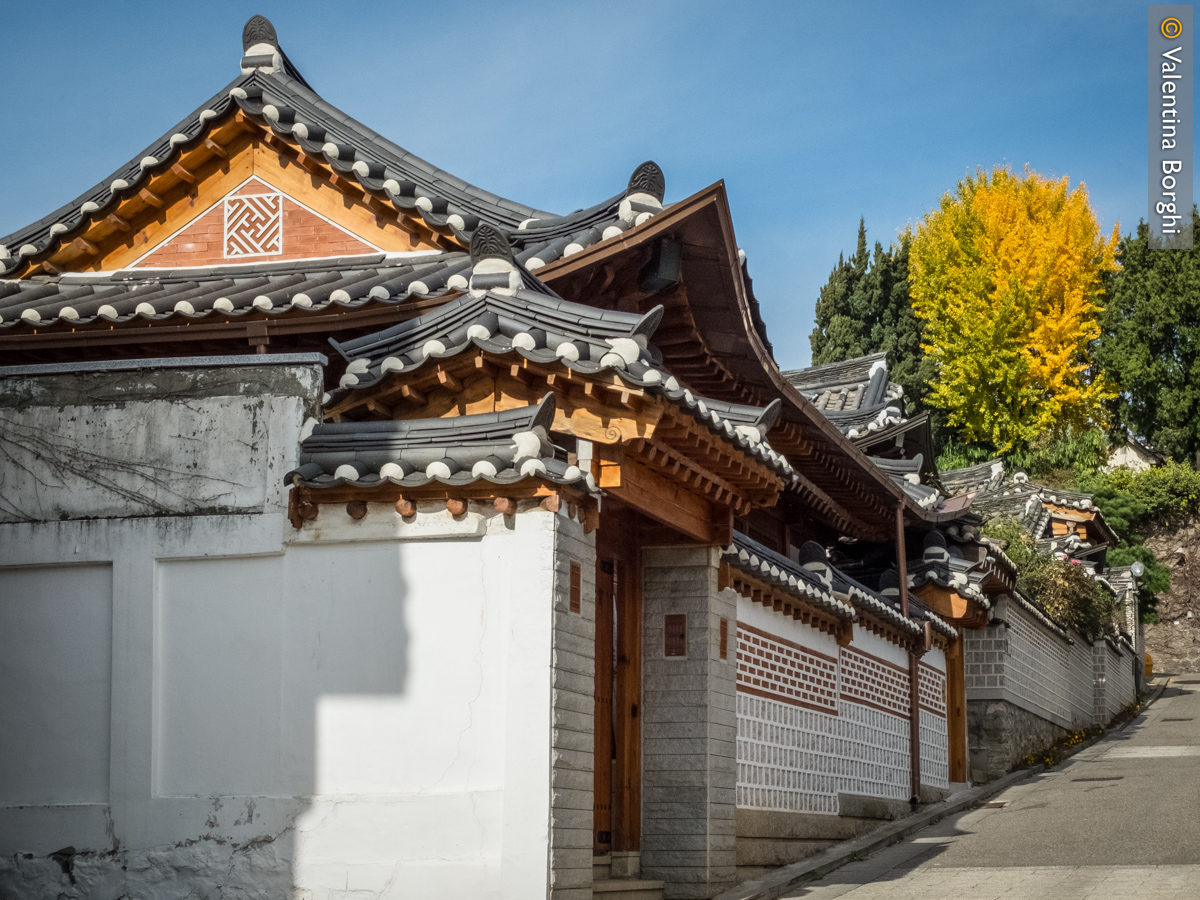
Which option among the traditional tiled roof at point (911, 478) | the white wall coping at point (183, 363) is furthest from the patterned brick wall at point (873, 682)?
the white wall coping at point (183, 363)

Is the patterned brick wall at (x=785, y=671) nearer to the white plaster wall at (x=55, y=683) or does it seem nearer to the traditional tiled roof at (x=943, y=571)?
the traditional tiled roof at (x=943, y=571)

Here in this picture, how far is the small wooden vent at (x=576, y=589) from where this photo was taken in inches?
364

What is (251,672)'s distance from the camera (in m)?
9.29

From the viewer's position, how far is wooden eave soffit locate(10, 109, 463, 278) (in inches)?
490

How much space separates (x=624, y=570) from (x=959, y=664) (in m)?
11.9

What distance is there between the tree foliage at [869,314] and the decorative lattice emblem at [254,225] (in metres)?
34.3

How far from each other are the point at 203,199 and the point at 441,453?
5415mm

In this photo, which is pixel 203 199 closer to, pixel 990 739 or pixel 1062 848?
pixel 1062 848

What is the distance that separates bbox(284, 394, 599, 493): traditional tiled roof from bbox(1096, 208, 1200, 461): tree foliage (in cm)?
4070

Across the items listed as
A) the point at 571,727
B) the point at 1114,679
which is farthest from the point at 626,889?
A: the point at 1114,679

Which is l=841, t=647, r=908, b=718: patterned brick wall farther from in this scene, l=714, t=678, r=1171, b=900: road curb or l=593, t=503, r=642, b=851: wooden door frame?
l=593, t=503, r=642, b=851: wooden door frame

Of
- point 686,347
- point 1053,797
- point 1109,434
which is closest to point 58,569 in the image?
point 686,347

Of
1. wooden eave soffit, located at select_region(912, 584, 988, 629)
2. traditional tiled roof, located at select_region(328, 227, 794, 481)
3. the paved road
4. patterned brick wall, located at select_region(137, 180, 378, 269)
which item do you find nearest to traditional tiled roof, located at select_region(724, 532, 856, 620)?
traditional tiled roof, located at select_region(328, 227, 794, 481)

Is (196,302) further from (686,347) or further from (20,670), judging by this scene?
(686,347)
